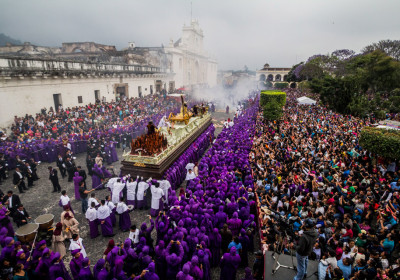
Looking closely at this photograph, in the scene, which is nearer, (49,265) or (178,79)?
(49,265)

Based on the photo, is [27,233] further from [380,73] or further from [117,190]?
[380,73]

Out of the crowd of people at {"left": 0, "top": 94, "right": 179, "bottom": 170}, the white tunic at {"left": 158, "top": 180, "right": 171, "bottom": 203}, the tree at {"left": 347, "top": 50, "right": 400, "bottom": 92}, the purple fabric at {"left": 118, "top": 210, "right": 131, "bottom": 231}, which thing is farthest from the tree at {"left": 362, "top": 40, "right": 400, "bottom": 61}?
the purple fabric at {"left": 118, "top": 210, "right": 131, "bottom": 231}

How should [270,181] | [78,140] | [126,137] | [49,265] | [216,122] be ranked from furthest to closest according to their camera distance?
[216,122], [126,137], [78,140], [270,181], [49,265]

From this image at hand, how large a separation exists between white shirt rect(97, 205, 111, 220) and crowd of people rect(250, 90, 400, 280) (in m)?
4.45

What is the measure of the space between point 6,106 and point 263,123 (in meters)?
17.9

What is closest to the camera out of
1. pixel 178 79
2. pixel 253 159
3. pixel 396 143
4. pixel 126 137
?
pixel 396 143

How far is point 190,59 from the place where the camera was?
165ft

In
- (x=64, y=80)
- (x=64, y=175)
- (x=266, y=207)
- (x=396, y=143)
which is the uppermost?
(x=64, y=80)

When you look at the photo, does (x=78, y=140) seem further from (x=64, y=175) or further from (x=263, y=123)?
(x=263, y=123)

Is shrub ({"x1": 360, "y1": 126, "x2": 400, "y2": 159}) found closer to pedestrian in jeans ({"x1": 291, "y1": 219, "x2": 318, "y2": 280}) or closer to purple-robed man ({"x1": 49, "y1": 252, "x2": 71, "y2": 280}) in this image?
pedestrian in jeans ({"x1": 291, "y1": 219, "x2": 318, "y2": 280})

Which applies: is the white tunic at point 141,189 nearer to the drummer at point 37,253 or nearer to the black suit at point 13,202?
the drummer at point 37,253

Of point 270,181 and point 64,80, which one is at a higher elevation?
point 64,80

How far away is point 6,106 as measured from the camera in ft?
46.2

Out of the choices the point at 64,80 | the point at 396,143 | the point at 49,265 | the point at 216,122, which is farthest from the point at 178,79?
the point at 49,265
